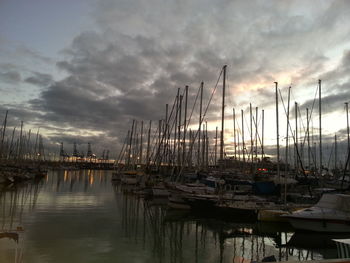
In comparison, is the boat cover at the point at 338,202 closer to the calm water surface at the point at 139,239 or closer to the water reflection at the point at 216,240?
the water reflection at the point at 216,240

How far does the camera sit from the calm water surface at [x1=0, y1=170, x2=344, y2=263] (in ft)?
47.2

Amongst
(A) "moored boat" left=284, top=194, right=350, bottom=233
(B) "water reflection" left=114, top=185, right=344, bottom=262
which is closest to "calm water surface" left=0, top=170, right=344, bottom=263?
(B) "water reflection" left=114, top=185, right=344, bottom=262

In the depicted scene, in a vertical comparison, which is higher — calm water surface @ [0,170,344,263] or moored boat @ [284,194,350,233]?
moored boat @ [284,194,350,233]

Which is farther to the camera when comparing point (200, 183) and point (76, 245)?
point (200, 183)

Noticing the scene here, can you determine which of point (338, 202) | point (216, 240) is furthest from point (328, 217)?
point (216, 240)

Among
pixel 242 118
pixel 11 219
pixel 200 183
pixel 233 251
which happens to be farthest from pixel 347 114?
pixel 11 219

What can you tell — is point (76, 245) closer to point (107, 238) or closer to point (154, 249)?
point (107, 238)

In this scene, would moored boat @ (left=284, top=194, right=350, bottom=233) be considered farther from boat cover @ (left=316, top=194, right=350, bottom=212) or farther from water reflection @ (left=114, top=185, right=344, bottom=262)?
water reflection @ (left=114, top=185, right=344, bottom=262)

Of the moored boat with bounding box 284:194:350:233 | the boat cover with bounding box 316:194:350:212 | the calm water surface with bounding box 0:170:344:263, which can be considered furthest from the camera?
the boat cover with bounding box 316:194:350:212

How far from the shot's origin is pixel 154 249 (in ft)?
52.8

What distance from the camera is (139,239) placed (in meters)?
18.2

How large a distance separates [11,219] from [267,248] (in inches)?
744

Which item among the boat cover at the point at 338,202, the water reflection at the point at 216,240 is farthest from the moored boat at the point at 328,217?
the water reflection at the point at 216,240

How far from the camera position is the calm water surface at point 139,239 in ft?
47.2
